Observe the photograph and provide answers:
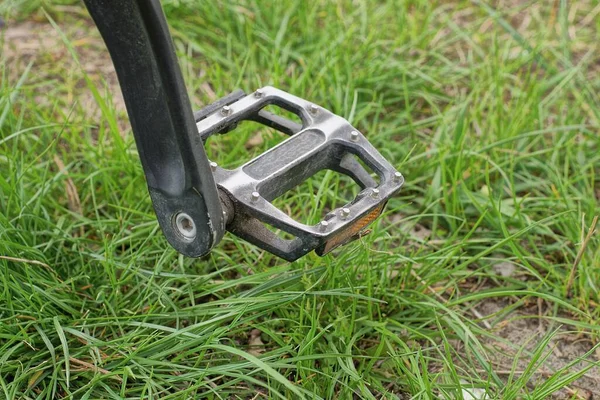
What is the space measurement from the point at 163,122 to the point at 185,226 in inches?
10.2

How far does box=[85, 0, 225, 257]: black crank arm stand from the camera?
1556mm

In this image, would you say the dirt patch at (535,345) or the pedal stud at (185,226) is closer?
the pedal stud at (185,226)

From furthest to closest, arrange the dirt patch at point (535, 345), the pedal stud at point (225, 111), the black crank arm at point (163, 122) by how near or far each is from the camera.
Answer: the dirt patch at point (535, 345), the pedal stud at point (225, 111), the black crank arm at point (163, 122)

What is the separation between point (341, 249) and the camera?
7.94ft

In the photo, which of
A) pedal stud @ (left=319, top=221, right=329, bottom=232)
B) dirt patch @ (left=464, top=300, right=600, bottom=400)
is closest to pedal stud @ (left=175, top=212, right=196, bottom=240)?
pedal stud @ (left=319, top=221, right=329, bottom=232)

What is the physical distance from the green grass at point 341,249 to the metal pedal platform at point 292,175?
0.27 metres

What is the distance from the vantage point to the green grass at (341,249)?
212 cm

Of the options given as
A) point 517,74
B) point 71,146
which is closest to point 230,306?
point 71,146

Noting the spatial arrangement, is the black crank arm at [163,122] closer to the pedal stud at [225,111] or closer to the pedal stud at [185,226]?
the pedal stud at [185,226]

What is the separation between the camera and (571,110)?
303cm

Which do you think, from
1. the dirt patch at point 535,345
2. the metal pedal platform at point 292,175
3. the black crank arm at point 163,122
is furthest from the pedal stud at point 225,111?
the dirt patch at point 535,345

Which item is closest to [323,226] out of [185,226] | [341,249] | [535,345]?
[185,226]

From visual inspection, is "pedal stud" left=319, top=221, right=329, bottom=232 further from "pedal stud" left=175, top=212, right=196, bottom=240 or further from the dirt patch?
the dirt patch

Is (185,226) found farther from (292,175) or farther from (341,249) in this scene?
(341,249)
